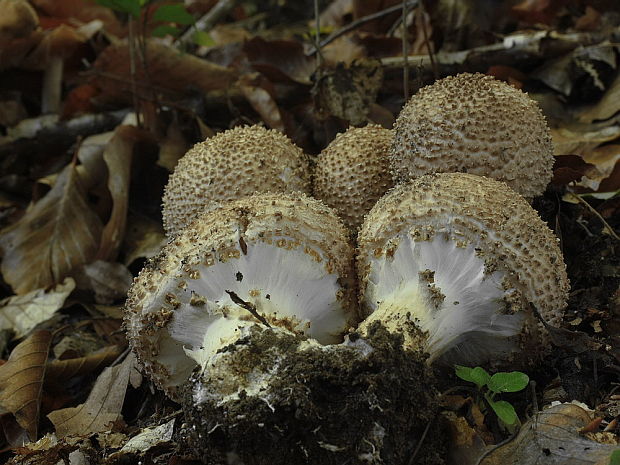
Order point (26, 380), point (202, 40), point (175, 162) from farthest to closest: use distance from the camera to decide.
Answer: point (202, 40) < point (175, 162) < point (26, 380)

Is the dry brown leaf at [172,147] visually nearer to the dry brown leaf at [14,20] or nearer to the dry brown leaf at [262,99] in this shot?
the dry brown leaf at [262,99]

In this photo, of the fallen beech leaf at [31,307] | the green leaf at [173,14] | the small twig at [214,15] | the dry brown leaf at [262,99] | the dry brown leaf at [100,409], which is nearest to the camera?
the dry brown leaf at [100,409]

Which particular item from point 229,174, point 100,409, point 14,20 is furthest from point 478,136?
point 14,20

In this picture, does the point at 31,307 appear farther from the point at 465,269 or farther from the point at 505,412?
the point at 505,412

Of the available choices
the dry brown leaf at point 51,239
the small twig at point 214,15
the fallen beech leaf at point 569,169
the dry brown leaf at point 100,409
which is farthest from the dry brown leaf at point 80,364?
the small twig at point 214,15

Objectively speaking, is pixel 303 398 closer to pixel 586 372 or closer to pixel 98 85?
pixel 586 372

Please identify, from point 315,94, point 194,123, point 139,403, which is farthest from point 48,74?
point 139,403

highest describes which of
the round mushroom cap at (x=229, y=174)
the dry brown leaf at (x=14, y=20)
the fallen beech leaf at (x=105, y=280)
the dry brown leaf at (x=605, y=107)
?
the dry brown leaf at (x=14, y=20)
